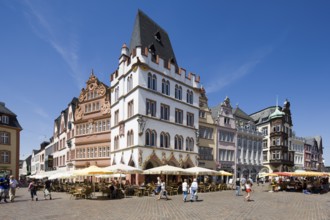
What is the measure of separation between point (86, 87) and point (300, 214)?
4034 centimetres

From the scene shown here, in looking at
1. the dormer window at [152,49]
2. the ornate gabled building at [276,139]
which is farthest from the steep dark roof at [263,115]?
the dormer window at [152,49]

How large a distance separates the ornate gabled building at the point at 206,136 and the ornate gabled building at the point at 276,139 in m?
24.0


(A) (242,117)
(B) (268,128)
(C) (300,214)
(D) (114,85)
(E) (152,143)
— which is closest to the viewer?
(C) (300,214)

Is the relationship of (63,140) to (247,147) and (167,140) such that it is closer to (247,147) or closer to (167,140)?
(167,140)

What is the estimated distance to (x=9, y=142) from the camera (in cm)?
5122

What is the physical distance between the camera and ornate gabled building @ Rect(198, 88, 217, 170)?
51547mm

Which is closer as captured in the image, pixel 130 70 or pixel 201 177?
pixel 130 70

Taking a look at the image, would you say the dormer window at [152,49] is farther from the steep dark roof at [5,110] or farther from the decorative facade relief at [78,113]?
the steep dark roof at [5,110]

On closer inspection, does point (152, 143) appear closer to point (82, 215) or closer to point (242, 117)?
point (82, 215)

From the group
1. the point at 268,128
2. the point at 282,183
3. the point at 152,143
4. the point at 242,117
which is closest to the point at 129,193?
the point at 152,143

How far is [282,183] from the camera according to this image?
3953 centimetres

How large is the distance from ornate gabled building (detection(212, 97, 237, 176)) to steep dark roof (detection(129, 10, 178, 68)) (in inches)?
627

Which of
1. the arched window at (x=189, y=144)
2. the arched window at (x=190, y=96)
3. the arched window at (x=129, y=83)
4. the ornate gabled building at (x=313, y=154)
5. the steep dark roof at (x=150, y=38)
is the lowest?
the ornate gabled building at (x=313, y=154)

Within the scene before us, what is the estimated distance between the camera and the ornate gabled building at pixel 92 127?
4681cm
